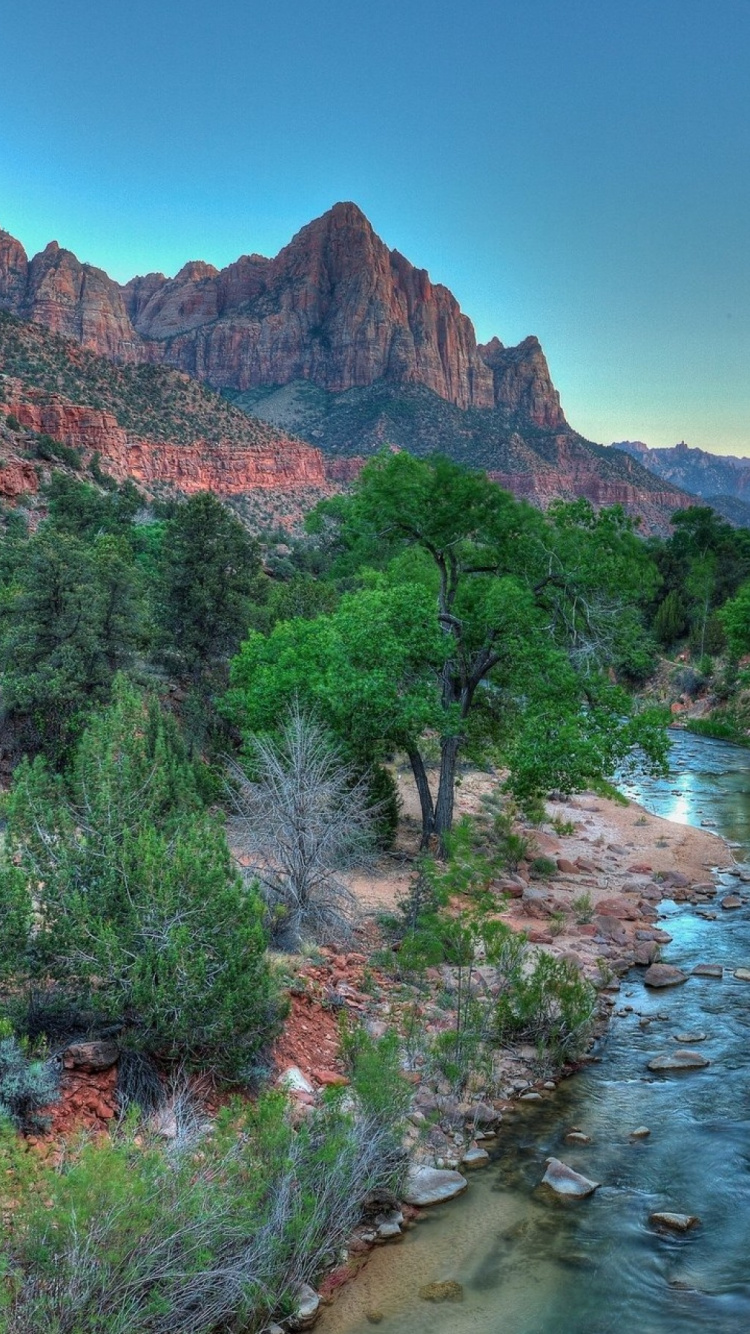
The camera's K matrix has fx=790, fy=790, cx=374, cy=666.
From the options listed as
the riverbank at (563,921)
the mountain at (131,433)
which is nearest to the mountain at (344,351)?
the mountain at (131,433)

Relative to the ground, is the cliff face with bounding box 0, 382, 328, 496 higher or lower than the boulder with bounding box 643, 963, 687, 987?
higher

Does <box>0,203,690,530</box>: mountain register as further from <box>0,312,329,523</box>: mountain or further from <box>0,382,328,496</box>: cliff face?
<box>0,312,329,523</box>: mountain

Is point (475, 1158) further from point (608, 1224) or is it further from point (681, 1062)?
point (681, 1062)

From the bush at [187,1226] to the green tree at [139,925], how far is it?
935 mm

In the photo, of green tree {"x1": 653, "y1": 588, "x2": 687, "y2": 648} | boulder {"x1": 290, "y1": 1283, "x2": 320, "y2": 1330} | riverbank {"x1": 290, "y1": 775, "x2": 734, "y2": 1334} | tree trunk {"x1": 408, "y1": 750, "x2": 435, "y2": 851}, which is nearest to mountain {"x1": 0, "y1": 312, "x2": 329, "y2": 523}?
tree trunk {"x1": 408, "y1": 750, "x2": 435, "y2": 851}

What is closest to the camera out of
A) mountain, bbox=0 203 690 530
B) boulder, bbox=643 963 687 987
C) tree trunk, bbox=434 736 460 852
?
boulder, bbox=643 963 687 987

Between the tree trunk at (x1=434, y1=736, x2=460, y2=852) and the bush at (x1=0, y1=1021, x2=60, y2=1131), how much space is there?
8.81 m

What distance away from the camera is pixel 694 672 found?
4028 cm

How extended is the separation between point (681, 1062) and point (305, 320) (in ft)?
498

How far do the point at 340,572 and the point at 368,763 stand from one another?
30927mm

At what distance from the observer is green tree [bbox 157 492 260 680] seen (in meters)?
20.5

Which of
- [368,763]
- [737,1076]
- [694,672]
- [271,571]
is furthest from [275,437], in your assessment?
[737,1076]

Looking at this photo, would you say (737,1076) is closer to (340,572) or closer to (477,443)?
(340,572)

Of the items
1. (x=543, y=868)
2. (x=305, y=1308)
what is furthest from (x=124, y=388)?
(x=305, y=1308)
